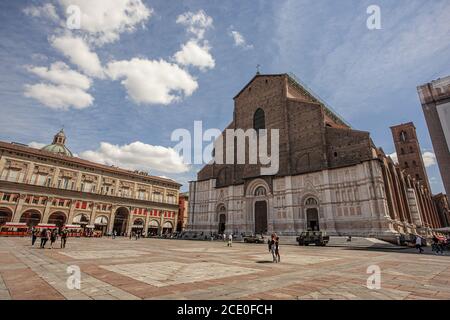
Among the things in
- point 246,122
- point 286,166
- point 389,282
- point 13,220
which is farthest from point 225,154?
point 389,282

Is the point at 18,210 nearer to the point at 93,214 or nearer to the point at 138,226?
the point at 93,214

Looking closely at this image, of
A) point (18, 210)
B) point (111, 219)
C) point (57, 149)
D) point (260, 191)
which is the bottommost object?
point (111, 219)

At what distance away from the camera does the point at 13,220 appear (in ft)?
111

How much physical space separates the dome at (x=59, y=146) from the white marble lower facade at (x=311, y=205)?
3741cm

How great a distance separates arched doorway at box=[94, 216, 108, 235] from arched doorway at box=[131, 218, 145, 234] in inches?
208

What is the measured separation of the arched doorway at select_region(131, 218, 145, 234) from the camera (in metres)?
47.8

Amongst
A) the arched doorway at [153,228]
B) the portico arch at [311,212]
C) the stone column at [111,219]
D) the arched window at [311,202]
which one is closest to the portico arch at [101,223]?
the stone column at [111,219]

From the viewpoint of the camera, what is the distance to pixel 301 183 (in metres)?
31.3

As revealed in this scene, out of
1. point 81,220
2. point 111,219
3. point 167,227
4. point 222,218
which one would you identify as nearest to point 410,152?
point 222,218

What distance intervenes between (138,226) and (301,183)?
3481 cm

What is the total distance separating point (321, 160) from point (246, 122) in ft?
50.7

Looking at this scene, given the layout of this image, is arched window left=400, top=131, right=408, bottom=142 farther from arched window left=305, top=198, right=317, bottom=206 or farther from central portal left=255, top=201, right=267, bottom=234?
central portal left=255, top=201, right=267, bottom=234

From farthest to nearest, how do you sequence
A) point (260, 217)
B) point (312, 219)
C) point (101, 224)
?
point (101, 224), point (260, 217), point (312, 219)

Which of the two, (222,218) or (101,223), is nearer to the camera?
(222,218)
